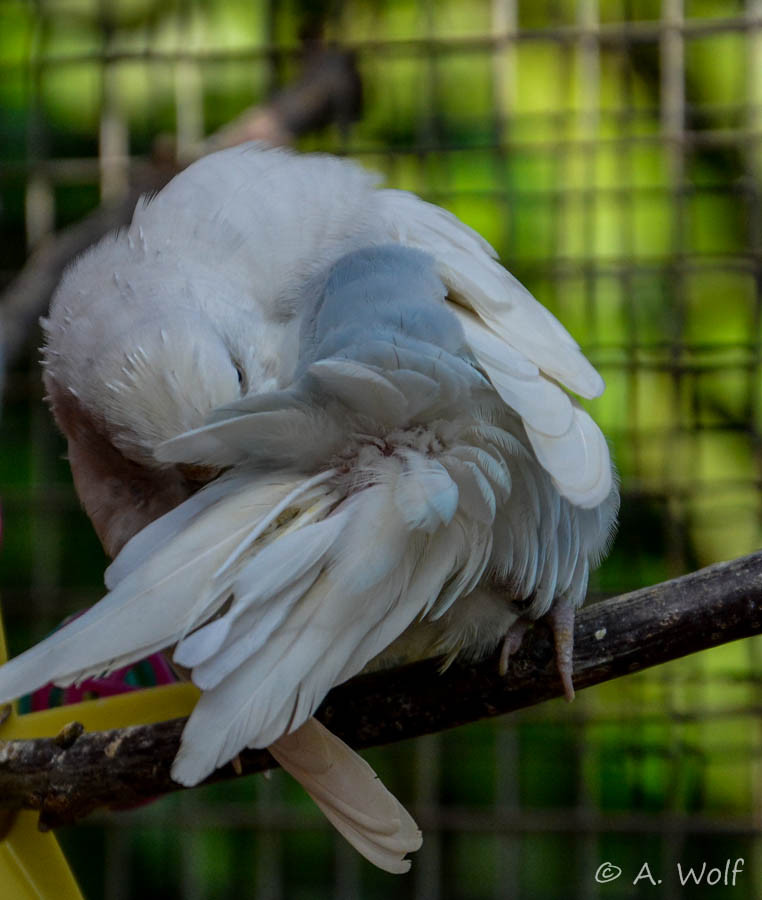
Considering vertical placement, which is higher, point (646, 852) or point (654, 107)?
point (654, 107)

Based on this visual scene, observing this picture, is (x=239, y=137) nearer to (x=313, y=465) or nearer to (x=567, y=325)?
(x=567, y=325)

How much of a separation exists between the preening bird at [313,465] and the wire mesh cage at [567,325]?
0.68 meters

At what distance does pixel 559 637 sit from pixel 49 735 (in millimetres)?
373

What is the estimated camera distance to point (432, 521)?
63cm

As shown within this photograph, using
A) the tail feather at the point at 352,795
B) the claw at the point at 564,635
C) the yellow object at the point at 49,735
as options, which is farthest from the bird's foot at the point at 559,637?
the yellow object at the point at 49,735

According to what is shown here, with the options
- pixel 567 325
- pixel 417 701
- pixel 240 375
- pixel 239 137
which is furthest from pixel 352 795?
pixel 239 137

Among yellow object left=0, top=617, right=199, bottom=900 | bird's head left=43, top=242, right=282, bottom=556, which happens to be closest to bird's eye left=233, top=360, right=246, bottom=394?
bird's head left=43, top=242, right=282, bottom=556

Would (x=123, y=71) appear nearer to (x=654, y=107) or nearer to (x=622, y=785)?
(x=654, y=107)

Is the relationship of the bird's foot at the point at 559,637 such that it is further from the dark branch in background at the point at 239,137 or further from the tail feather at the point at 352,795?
the dark branch in background at the point at 239,137

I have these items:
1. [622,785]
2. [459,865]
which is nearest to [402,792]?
[459,865]

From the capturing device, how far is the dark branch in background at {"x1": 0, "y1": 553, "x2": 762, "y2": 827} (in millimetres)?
756

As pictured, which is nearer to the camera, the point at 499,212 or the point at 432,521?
the point at 432,521

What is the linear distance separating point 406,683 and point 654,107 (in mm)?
1137

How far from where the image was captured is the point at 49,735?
34.1 inches
